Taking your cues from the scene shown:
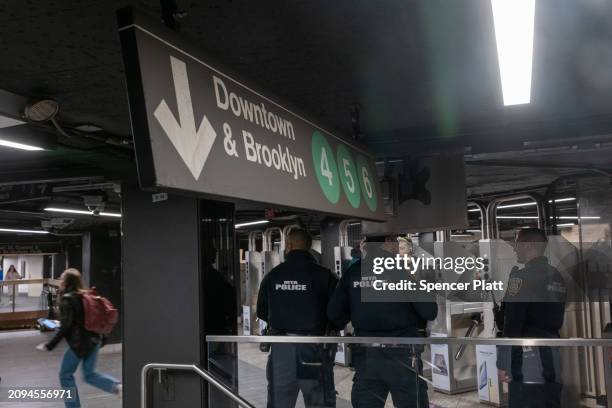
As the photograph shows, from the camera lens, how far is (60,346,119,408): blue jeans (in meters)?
5.71

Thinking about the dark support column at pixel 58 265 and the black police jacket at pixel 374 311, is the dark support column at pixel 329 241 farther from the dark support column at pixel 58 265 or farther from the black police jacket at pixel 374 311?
the dark support column at pixel 58 265

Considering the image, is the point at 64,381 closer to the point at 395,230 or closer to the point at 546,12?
the point at 395,230

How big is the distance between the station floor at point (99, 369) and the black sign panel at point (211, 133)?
1.58 meters

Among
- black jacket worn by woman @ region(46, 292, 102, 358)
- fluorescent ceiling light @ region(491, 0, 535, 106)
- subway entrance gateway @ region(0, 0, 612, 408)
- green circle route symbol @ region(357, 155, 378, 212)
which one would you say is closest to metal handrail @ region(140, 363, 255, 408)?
subway entrance gateway @ region(0, 0, 612, 408)

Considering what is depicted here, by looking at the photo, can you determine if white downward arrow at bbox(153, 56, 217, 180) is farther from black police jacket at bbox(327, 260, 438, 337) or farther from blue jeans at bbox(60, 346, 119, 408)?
blue jeans at bbox(60, 346, 119, 408)


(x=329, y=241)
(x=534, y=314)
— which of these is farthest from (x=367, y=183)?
(x=329, y=241)

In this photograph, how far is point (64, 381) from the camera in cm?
570

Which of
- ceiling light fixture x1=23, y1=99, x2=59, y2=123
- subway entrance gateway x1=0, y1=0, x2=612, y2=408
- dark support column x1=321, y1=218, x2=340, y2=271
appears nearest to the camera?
subway entrance gateway x1=0, y1=0, x2=612, y2=408

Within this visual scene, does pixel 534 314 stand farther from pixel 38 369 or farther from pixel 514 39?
pixel 38 369

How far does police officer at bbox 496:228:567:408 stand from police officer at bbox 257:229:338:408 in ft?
3.63

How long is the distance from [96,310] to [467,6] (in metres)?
5.30

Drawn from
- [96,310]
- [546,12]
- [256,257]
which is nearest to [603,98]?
[546,12]

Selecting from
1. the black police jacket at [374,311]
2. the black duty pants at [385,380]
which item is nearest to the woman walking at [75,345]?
the black police jacket at [374,311]

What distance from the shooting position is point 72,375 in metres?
5.79
